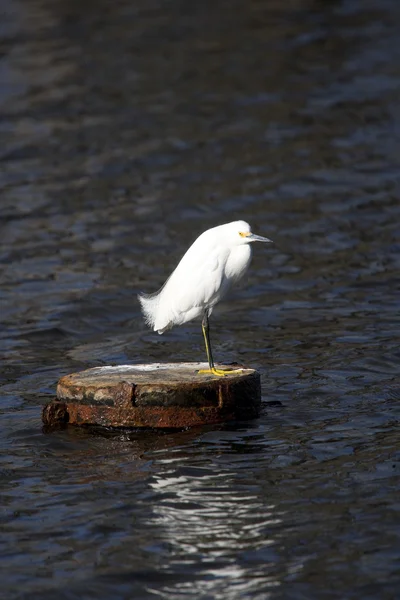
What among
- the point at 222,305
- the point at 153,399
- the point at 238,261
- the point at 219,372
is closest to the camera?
the point at 153,399

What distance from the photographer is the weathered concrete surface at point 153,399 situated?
862 centimetres

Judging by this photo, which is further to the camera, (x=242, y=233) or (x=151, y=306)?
(x=151, y=306)

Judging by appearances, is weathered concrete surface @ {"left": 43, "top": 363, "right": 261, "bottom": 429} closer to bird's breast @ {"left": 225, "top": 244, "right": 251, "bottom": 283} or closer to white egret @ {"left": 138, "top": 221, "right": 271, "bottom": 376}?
white egret @ {"left": 138, "top": 221, "right": 271, "bottom": 376}

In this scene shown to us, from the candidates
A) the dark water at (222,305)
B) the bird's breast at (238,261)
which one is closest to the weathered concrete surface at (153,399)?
the dark water at (222,305)

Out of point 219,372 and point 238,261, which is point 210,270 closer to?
point 238,261

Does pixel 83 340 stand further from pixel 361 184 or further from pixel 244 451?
pixel 361 184

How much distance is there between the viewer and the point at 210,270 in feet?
29.9

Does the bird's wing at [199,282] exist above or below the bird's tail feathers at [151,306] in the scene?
above

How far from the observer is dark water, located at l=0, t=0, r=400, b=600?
22.7 feet

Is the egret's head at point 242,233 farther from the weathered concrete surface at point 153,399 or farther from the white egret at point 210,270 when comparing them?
the weathered concrete surface at point 153,399


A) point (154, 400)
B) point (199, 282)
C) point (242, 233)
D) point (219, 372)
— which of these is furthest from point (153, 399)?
point (242, 233)

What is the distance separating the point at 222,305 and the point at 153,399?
497 centimetres

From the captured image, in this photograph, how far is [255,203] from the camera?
17.1 m

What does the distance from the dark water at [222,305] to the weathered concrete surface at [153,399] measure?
152 mm
